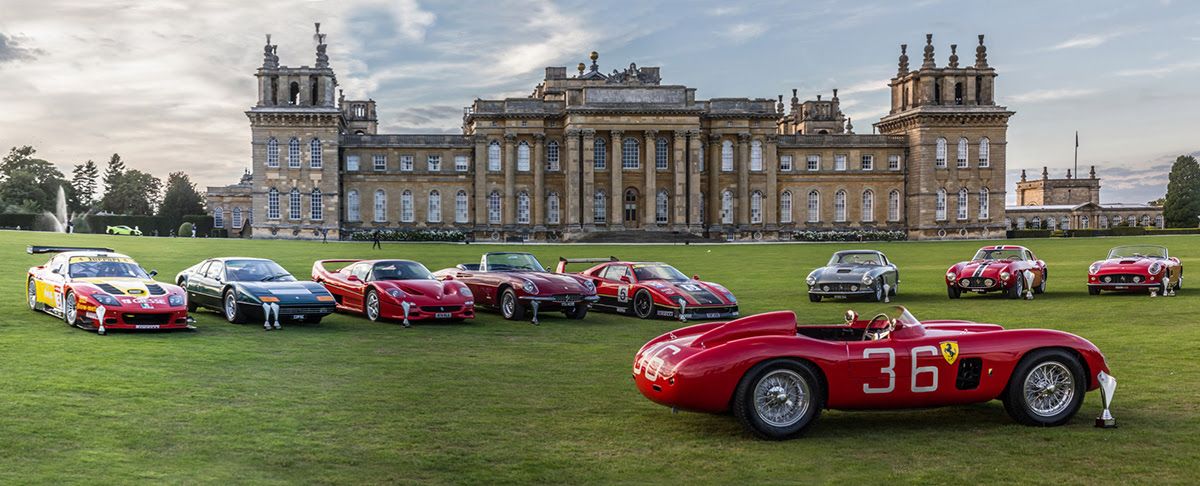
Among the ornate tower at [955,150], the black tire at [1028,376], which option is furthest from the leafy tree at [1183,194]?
the black tire at [1028,376]

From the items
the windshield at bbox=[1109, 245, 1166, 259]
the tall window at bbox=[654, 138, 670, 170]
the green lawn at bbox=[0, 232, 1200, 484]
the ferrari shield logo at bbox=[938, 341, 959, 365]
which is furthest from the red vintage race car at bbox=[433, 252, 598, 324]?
the tall window at bbox=[654, 138, 670, 170]

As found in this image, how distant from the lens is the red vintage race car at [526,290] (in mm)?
21250

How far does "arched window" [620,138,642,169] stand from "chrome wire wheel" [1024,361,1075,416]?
2889 inches

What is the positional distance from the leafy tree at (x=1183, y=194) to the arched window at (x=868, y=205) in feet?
147

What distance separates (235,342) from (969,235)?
7882 centimetres

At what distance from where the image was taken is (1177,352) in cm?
1502

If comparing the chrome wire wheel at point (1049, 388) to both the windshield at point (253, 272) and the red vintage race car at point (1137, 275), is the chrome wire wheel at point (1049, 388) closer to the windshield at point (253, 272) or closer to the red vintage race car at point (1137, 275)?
the windshield at point (253, 272)

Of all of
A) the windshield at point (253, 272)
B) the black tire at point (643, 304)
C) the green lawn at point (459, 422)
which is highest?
the windshield at point (253, 272)

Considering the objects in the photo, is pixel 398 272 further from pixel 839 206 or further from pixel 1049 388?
pixel 839 206

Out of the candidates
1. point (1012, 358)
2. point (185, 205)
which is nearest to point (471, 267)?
point (1012, 358)

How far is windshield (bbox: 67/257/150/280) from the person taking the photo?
1892cm

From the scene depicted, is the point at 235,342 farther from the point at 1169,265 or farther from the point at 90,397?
the point at 1169,265

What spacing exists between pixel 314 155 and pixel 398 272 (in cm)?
6417

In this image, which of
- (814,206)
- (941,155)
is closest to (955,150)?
(941,155)
